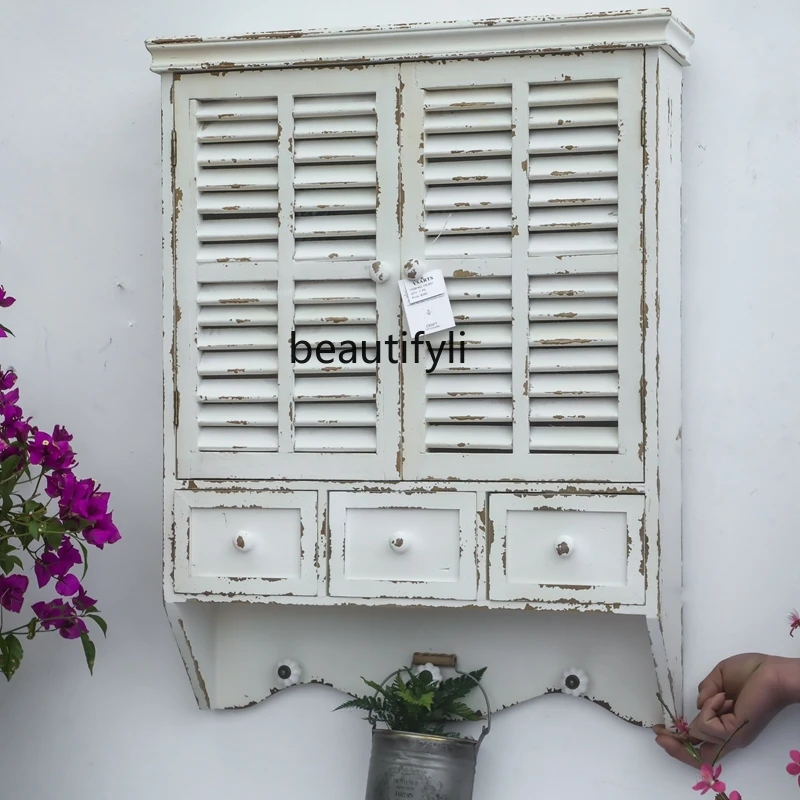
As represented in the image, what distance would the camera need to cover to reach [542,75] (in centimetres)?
156

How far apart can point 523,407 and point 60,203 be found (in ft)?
3.42

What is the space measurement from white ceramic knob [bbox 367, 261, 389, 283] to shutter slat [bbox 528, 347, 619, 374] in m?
0.27

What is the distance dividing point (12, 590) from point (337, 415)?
63 centimetres

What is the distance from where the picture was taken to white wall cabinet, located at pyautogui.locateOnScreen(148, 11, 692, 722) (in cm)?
154

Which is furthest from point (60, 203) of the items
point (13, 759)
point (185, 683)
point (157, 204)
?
point (13, 759)

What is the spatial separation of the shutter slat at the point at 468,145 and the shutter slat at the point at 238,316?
0.38 m

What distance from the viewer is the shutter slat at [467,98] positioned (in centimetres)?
158

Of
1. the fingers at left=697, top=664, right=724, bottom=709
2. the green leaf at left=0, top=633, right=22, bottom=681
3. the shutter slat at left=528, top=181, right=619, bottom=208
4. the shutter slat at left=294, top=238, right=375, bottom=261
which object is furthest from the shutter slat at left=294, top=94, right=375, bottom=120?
the fingers at left=697, top=664, right=724, bottom=709

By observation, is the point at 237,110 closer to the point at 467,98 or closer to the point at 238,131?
the point at 238,131

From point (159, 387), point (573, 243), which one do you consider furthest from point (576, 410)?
point (159, 387)

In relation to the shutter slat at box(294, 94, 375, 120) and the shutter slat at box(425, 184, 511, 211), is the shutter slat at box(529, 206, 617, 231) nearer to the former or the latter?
the shutter slat at box(425, 184, 511, 211)

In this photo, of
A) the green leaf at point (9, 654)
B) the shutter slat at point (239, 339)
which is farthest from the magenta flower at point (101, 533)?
the shutter slat at point (239, 339)

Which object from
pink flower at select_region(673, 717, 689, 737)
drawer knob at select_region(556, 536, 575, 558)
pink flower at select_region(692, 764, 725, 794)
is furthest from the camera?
pink flower at select_region(673, 717, 689, 737)

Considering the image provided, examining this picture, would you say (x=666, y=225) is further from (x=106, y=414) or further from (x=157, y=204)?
(x=106, y=414)
